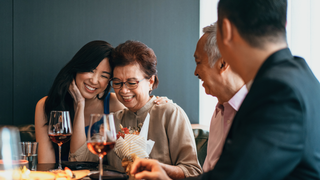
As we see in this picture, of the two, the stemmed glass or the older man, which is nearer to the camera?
the stemmed glass

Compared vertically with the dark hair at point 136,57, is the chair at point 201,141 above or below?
below

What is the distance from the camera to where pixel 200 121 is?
3207mm

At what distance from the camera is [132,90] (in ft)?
5.94

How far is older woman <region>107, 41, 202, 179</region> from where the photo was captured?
1.72 meters

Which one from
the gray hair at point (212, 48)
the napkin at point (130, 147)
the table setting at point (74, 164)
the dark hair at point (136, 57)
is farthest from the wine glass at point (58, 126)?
the gray hair at point (212, 48)

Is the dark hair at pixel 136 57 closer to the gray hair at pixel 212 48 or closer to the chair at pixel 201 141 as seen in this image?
the gray hair at pixel 212 48

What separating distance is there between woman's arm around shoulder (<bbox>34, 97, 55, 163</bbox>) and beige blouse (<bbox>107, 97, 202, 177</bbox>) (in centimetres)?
54

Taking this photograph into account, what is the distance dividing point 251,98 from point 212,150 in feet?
3.36

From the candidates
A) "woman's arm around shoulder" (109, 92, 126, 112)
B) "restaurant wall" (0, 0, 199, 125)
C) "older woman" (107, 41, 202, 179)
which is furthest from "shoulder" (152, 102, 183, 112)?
"restaurant wall" (0, 0, 199, 125)

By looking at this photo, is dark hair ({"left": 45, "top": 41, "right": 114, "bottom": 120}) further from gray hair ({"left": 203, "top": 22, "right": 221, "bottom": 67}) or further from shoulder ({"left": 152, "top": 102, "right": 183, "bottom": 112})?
gray hair ({"left": 203, "top": 22, "right": 221, "bottom": 67})

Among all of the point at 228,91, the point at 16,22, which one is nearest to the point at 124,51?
the point at 228,91

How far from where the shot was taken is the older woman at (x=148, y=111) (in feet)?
5.64

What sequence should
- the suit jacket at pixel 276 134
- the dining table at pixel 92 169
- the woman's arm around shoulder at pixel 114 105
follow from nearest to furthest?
the suit jacket at pixel 276 134 < the dining table at pixel 92 169 < the woman's arm around shoulder at pixel 114 105

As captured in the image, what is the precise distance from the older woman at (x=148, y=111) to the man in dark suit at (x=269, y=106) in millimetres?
989
